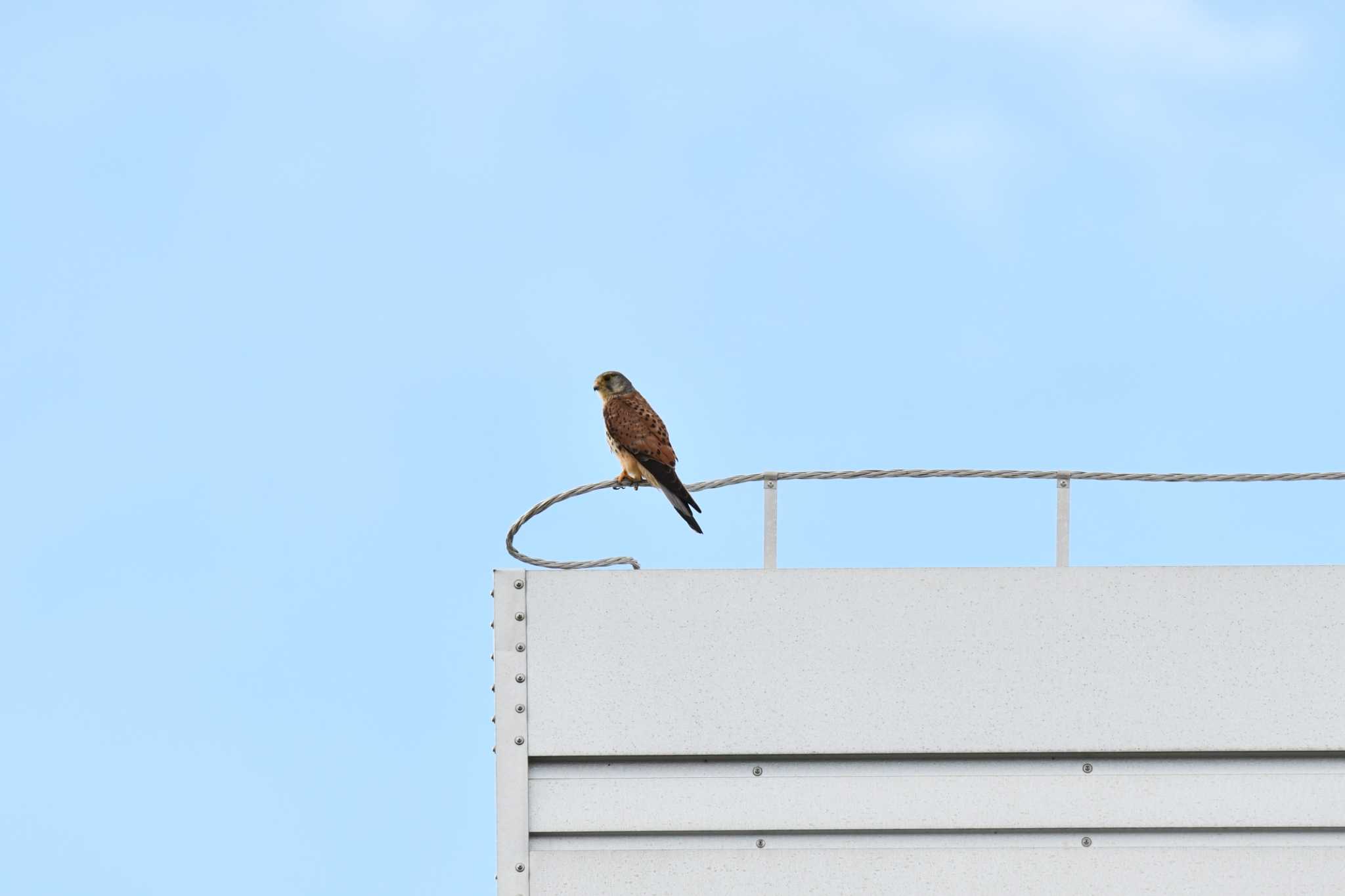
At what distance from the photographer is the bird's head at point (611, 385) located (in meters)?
4.84

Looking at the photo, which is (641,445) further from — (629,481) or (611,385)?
(611,385)

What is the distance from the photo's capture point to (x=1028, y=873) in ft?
11.2

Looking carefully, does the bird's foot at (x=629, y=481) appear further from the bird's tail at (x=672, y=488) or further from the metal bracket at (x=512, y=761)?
the metal bracket at (x=512, y=761)

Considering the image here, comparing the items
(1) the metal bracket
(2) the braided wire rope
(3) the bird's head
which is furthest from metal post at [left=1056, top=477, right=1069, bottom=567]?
(3) the bird's head

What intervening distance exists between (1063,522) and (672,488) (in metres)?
1.11

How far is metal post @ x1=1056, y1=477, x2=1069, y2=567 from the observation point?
3523 mm

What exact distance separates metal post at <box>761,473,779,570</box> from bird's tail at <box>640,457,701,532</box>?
1.33 ft

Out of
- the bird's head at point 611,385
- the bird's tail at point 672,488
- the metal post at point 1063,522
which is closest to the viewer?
the metal post at point 1063,522

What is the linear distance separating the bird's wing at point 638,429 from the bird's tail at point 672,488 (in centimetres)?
2

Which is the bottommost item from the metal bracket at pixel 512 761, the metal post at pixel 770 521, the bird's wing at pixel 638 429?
the metal bracket at pixel 512 761

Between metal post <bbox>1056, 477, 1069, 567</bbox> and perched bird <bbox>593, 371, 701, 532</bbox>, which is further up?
perched bird <bbox>593, 371, 701, 532</bbox>

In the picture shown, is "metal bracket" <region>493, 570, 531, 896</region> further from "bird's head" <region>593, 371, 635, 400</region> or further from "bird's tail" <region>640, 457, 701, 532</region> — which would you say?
"bird's head" <region>593, 371, 635, 400</region>

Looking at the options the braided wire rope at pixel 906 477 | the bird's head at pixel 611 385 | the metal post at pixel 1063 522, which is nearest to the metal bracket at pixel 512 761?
the braided wire rope at pixel 906 477

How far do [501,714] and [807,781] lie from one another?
0.74 m
